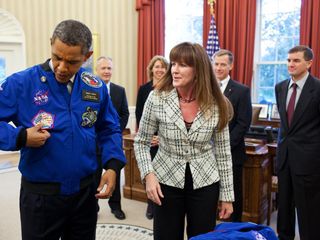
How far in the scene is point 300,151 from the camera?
258cm

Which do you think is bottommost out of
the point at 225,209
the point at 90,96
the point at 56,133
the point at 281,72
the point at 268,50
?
the point at 225,209

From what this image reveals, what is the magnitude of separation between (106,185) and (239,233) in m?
0.60

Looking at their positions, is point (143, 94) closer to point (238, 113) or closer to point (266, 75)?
point (238, 113)

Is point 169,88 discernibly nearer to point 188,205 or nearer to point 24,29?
point 188,205

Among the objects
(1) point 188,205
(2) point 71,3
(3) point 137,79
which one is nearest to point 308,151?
(1) point 188,205

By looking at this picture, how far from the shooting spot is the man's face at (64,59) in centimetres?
132

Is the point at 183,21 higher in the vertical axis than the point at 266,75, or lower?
higher

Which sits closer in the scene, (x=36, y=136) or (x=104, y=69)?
(x=36, y=136)

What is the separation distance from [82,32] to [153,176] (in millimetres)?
733

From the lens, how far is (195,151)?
65.7 inches

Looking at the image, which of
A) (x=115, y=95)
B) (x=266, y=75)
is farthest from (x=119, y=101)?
(x=266, y=75)

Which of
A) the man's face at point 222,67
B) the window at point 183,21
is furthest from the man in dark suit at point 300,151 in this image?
the window at point 183,21

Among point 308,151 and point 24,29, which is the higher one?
point 24,29

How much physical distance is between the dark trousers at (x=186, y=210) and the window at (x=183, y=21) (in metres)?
5.19
